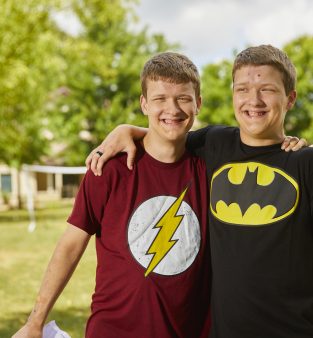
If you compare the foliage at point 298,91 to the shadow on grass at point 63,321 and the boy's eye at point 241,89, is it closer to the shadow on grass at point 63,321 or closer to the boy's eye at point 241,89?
the shadow on grass at point 63,321

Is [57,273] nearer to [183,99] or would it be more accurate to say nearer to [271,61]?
[183,99]

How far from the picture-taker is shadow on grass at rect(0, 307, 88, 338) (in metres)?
6.77

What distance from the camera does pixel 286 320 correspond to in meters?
2.37

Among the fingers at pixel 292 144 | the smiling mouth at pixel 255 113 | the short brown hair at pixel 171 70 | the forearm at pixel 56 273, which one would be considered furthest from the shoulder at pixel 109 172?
the fingers at pixel 292 144

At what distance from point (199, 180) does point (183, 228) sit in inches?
10.4

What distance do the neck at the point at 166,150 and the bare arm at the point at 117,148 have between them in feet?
0.30

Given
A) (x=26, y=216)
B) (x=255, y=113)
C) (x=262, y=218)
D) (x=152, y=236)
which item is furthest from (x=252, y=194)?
(x=26, y=216)

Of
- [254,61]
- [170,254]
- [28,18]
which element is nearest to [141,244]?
[170,254]

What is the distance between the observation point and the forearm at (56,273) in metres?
2.63

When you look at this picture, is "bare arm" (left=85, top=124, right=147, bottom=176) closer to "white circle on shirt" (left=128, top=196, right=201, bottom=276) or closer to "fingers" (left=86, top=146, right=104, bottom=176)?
"fingers" (left=86, top=146, right=104, bottom=176)

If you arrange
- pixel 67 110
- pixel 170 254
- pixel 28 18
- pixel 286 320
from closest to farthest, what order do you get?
pixel 286 320 → pixel 170 254 → pixel 28 18 → pixel 67 110

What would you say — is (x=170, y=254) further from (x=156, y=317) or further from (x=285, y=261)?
Answer: (x=285, y=261)

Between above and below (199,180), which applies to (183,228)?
below

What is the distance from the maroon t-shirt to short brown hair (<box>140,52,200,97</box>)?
0.41 m
